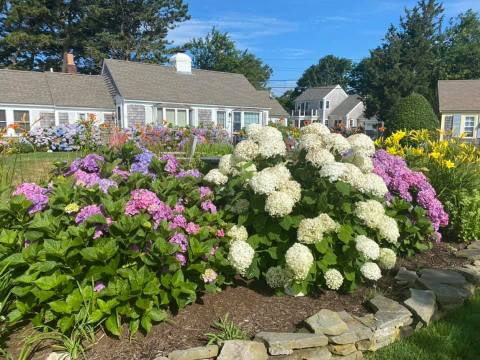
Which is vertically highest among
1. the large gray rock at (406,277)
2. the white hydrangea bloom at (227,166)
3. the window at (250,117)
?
the window at (250,117)

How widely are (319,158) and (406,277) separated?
52.5 inches

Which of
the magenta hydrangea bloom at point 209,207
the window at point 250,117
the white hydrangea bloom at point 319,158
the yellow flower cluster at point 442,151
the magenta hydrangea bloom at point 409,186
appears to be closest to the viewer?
the white hydrangea bloom at point 319,158

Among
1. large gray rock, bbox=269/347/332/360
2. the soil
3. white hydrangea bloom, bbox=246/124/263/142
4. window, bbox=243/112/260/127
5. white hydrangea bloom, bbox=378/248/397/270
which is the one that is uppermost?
window, bbox=243/112/260/127

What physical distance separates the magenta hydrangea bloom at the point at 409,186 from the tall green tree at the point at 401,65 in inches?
1046

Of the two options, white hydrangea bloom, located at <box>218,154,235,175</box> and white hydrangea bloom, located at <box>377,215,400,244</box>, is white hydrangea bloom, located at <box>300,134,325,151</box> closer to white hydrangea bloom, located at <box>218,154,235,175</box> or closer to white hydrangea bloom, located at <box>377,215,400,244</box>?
white hydrangea bloom, located at <box>218,154,235,175</box>

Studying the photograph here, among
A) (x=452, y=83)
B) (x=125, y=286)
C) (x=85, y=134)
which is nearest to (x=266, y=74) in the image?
(x=452, y=83)

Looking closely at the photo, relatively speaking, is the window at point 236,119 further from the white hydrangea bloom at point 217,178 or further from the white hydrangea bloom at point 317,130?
the white hydrangea bloom at point 217,178

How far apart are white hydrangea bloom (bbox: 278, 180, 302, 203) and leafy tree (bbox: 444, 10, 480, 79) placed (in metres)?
40.4

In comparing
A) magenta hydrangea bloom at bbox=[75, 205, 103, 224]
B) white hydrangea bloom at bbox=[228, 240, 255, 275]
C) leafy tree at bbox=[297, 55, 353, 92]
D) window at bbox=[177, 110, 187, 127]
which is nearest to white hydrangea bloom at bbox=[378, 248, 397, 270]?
white hydrangea bloom at bbox=[228, 240, 255, 275]

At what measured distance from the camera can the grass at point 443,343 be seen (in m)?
2.51

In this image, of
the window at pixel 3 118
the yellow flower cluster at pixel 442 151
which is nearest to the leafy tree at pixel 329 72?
the window at pixel 3 118

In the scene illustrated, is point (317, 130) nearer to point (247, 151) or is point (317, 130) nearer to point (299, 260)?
point (247, 151)

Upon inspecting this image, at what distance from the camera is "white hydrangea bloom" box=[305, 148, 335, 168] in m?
2.93

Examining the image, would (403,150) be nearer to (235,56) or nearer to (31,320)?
(31,320)
